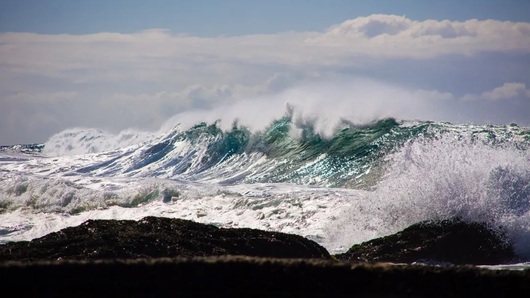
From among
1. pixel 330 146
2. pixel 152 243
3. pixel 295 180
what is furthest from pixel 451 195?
pixel 330 146

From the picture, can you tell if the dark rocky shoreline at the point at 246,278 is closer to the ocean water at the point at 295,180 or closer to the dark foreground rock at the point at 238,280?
the dark foreground rock at the point at 238,280

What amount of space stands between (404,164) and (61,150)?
38582 millimetres

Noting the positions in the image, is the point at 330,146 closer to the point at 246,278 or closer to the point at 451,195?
the point at 451,195

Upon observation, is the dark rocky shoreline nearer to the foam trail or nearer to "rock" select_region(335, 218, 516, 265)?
"rock" select_region(335, 218, 516, 265)

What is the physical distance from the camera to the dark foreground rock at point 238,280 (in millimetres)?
6582

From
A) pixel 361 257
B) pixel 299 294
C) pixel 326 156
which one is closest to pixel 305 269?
pixel 299 294

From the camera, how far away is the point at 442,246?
15586mm

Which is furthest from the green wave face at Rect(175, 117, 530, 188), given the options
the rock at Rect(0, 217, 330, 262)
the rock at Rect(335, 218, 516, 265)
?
the rock at Rect(0, 217, 330, 262)

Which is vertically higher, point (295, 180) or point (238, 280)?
point (295, 180)

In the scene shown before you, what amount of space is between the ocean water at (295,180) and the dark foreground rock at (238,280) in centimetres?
988

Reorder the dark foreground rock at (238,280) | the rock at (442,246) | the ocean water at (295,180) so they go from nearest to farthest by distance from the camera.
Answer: the dark foreground rock at (238,280)
the rock at (442,246)
the ocean water at (295,180)

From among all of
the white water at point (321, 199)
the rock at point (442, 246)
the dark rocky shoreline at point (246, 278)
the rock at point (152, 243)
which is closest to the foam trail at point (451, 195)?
the white water at point (321, 199)

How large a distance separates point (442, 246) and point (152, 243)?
6052 mm

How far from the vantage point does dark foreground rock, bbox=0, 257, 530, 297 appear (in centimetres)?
658
